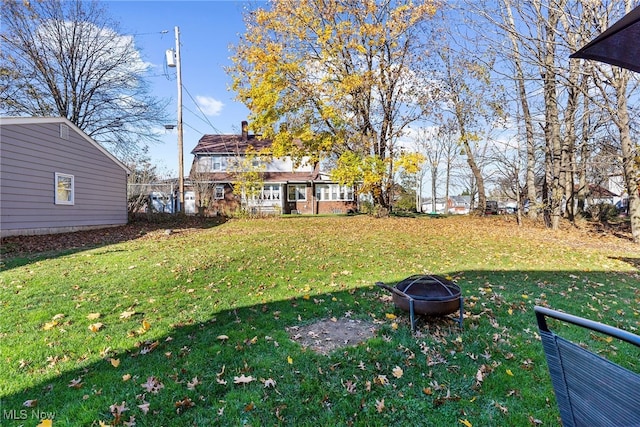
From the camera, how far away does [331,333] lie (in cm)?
406

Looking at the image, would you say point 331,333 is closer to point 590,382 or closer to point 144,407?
point 144,407

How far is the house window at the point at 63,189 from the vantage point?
1217 centimetres

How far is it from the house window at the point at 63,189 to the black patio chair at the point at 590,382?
14.9m

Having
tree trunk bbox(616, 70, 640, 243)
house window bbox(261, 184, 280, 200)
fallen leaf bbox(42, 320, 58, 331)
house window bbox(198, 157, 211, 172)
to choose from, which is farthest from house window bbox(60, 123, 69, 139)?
tree trunk bbox(616, 70, 640, 243)

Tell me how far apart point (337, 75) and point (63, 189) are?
1205 centimetres

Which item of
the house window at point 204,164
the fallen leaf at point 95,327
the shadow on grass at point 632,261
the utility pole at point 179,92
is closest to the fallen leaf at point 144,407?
the fallen leaf at point 95,327

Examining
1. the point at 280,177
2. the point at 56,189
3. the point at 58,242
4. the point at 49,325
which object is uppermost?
the point at 280,177

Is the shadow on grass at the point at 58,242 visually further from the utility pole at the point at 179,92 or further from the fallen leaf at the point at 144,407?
the fallen leaf at the point at 144,407

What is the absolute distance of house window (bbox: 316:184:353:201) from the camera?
99.5 feet

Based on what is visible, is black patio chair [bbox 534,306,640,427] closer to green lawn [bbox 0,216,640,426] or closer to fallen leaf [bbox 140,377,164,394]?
green lawn [bbox 0,216,640,426]

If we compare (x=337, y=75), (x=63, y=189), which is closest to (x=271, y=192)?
(x=337, y=75)

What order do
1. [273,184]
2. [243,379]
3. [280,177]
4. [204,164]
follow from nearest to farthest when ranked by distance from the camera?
[243,379] < [204,164] < [273,184] < [280,177]

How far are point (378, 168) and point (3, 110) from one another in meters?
19.5

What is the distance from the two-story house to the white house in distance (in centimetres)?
1189
